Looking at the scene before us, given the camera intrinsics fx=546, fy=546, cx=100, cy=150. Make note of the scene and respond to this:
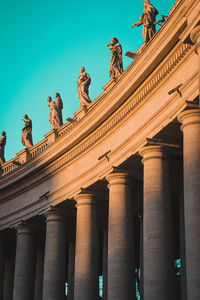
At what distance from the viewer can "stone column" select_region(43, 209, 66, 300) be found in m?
89.9

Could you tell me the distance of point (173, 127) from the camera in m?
64.4

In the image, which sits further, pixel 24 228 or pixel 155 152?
pixel 24 228

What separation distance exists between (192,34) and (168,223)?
75.5 ft

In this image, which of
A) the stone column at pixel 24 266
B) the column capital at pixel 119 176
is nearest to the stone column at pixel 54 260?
the stone column at pixel 24 266

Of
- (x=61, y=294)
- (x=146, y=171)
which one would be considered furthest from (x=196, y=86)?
(x=61, y=294)

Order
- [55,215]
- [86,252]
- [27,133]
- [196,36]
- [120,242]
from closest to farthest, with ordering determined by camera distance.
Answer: [196,36]
[120,242]
[86,252]
[55,215]
[27,133]

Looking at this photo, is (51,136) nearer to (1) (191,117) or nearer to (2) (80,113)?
(2) (80,113)

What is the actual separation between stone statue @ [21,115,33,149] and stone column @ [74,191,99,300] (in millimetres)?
31325

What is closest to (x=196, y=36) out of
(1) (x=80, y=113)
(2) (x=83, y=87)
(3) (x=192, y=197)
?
(3) (x=192, y=197)

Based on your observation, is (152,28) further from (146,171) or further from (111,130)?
(146,171)

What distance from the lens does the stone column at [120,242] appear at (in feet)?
233

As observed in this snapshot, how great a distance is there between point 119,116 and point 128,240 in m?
17.2

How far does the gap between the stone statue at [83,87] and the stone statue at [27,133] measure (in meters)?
22.2

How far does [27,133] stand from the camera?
379 ft
